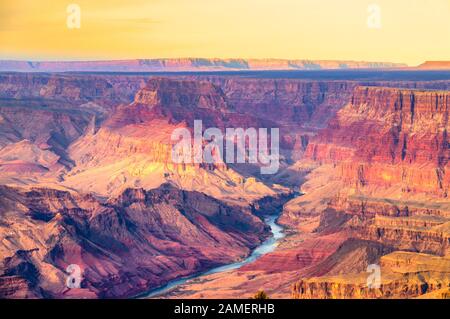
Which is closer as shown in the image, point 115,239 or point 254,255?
point 115,239

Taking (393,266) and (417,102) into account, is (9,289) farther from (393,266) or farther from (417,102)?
(417,102)

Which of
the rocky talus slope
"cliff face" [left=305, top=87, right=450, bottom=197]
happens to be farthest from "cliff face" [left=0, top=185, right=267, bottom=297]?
"cliff face" [left=305, top=87, right=450, bottom=197]

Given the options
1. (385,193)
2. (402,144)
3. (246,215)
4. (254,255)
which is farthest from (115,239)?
(402,144)

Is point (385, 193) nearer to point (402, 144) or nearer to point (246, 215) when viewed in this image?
point (402, 144)

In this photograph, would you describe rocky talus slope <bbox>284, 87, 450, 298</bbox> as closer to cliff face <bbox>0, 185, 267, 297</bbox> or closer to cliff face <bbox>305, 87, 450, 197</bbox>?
cliff face <bbox>305, 87, 450, 197</bbox>

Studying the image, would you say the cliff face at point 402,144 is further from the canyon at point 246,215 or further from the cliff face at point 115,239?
the cliff face at point 115,239

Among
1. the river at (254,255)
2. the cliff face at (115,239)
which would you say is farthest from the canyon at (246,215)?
the river at (254,255)
